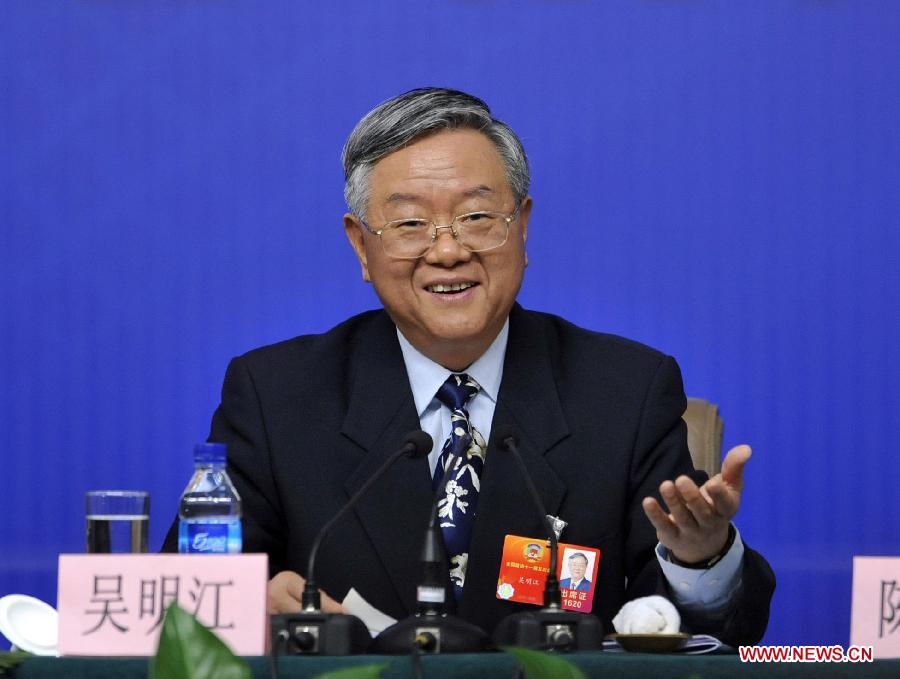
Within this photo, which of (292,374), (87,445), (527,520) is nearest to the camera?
(527,520)

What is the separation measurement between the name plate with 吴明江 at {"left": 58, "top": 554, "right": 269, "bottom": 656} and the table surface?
0.09m

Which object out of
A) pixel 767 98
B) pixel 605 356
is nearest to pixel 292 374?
pixel 605 356

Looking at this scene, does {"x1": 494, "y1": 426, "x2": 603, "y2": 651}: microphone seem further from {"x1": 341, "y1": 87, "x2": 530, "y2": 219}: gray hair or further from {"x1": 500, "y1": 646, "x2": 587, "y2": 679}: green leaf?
{"x1": 341, "y1": 87, "x2": 530, "y2": 219}: gray hair

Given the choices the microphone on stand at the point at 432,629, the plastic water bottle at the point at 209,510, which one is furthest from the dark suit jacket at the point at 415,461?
the microphone on stand at the point at 432,629

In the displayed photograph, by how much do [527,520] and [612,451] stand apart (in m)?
0.20

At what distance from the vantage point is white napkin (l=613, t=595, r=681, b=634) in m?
1.61

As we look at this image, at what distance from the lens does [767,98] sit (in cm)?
346

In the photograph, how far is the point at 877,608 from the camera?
56.4 inches

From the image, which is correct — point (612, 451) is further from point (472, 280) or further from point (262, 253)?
point (262, 253)

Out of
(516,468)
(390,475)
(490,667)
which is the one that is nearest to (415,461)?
(390,475)

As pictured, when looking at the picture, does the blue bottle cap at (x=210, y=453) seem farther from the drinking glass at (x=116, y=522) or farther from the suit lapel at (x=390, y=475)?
the suit lapel at (x=390, y=475)

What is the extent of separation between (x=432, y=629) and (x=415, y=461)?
735 millimetres

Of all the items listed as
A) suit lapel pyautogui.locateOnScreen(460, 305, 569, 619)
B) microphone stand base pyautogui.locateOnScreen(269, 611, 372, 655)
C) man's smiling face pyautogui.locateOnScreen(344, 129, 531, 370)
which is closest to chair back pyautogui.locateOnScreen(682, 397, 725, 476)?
suit lapel pyautogui.locateOnScreen(460, 305, 569, 619)

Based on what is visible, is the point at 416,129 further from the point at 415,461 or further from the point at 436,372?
the point at 415,461
